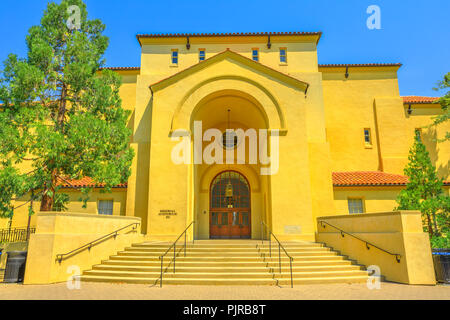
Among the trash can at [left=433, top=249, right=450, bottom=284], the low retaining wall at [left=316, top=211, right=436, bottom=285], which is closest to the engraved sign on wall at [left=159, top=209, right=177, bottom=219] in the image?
the low retaining wall at [left=316, top=211, right=436, bottom=285]

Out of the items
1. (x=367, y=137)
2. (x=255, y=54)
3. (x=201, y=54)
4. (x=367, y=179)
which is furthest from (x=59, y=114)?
(x=367, y=137)

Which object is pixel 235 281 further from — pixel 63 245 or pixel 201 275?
pixel 63 245

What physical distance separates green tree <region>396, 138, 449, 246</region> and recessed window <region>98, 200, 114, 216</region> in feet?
55.1

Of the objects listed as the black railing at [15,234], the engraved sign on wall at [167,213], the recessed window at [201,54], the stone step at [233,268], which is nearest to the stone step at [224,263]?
the stone step at [233,268]

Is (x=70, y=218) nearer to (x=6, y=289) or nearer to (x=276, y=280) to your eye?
(x=6, y=289)

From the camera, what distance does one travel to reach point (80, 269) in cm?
1142

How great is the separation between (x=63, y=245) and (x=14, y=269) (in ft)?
5.98

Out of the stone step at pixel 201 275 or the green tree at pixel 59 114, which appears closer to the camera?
the stone step at pixel 201 275

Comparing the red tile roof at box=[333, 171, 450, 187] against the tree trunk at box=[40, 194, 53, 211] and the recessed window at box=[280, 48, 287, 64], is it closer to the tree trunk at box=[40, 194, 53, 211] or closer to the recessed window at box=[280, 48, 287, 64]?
the recessed window at box=[280, 48, 287, 64]

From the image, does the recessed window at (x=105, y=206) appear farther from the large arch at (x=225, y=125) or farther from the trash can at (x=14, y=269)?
the trash can at (x=14, y=269)

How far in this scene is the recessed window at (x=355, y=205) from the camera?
18203mm

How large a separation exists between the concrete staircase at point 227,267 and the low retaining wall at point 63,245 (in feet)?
1.69

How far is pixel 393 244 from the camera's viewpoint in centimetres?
1104
